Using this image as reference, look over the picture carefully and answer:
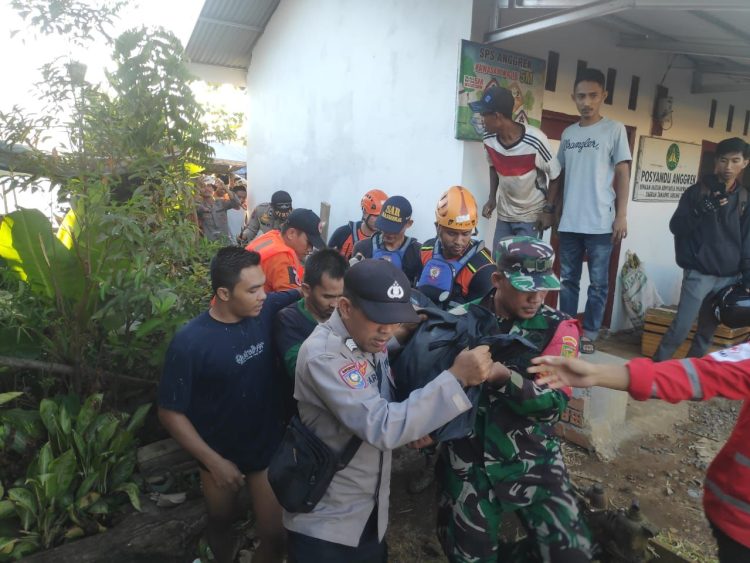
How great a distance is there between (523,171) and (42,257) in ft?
12.1

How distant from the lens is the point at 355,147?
22.0 ft

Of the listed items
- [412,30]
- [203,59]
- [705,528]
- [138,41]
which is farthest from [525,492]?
[203,59]

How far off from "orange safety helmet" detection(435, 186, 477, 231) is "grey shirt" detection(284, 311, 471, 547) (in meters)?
1.60

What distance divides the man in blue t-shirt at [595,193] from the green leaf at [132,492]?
3537mm

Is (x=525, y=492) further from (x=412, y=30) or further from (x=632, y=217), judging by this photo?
(x=632, y=217)

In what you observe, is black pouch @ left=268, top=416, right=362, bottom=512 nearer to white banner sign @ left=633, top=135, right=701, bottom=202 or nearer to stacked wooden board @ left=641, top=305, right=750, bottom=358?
stacked wooden board @ left=641, top=305, right=750, bottom=358

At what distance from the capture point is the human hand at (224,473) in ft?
8.02

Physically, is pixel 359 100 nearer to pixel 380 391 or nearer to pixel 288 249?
pixel 288 249

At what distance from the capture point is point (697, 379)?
5.74ft

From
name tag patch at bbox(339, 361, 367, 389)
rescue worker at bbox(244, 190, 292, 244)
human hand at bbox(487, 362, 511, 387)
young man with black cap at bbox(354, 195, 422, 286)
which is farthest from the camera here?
rescue worker at bbox(244, 190, 292, 244)

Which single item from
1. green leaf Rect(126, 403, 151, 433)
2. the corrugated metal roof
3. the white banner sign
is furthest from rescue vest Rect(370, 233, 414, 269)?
the corrugated metal roof

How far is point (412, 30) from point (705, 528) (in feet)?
16.7

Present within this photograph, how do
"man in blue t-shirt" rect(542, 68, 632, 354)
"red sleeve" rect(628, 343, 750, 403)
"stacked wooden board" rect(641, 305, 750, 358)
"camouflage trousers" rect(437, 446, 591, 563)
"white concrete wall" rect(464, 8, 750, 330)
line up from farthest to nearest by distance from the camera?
"stacked wooden board" rect(641, 305, 750, 358) < "white concrete wall" rect(464, 8, 750, 330) < "man in blue t-shirt" rect(542, 68, 632, 354) < "camouflage trousers" rect(437, 446, 591, 563) < "red sleeve" rect(628, 343, 750, 403)

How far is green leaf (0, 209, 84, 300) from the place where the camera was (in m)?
3.34
